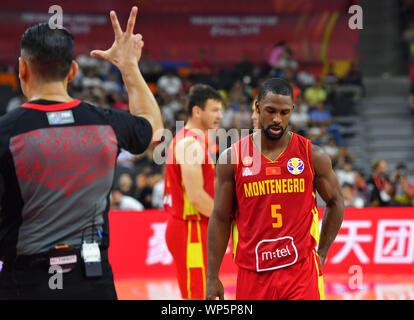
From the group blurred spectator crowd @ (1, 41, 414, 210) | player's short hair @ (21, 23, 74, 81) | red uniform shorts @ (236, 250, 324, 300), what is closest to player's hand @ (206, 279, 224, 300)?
red uniform shorts @ (236, 250, 324, 300)

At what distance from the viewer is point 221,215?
14.1ft

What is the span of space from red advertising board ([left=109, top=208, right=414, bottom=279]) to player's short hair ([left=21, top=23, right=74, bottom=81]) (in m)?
7.70

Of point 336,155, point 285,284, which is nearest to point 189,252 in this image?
point 285,284

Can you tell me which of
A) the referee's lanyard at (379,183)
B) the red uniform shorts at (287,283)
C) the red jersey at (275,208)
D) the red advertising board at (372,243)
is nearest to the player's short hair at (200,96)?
the red jersey at (275,208)

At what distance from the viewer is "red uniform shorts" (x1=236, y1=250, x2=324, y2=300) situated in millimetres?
3998

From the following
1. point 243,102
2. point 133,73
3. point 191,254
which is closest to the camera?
point 133,73

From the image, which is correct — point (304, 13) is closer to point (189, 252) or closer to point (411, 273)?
point (411, 273)

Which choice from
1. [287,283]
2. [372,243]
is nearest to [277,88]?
[287,283]

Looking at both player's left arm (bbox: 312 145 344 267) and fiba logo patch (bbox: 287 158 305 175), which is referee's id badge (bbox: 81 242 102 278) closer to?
fiba logo patch (bbox: 287 158 305 175)

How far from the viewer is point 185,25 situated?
2139cm

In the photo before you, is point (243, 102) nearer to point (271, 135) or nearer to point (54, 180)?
point (271, 135)

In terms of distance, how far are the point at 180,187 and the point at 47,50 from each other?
10.1ft

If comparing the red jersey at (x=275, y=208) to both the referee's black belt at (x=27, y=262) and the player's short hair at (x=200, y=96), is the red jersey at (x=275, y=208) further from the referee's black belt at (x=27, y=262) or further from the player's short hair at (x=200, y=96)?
the player's short hair at (x=200, y=96)

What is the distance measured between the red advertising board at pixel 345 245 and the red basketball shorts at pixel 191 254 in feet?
15.7
